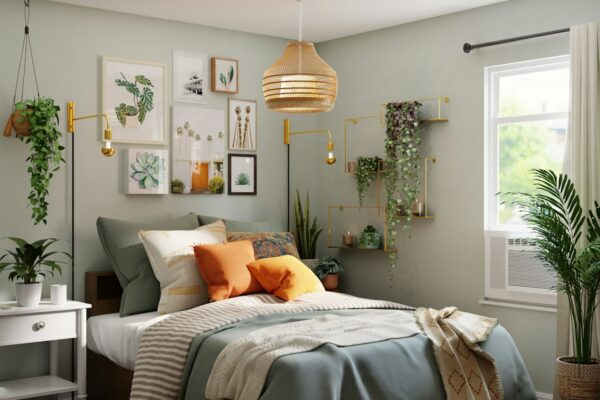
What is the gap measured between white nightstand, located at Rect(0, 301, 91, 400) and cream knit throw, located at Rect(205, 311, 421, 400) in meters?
1.33

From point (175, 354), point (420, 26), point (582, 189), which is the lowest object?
point (175, 354)

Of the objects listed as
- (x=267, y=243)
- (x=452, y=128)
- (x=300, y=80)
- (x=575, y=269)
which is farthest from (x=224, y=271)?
(x=575, y=269)

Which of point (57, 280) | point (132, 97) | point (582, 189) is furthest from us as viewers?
point (132, 97)

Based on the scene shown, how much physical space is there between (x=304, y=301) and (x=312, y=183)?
193cm

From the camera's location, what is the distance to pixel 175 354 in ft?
12.6

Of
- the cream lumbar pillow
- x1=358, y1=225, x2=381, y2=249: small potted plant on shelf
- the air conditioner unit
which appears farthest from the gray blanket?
x1=358, y1=225, x2=381, y2=249: small potted plant on shelf

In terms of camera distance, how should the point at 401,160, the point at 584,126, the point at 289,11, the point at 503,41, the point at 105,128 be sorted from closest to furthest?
the point at 584,126 → the point at 503,41 → the point at 105,128 → the point at 289,11 → the point at 401,160

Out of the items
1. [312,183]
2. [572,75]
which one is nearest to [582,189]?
[572,75]

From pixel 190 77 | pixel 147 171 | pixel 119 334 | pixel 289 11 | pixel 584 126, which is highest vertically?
pixel 289 11

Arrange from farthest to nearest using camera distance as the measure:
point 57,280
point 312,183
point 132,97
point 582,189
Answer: point 312,183 < point 132,97 < point 57,280 < point 582,189

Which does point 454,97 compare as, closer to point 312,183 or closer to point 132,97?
point 312,183

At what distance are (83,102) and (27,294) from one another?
142 cm

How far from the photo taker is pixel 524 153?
5.06 metres

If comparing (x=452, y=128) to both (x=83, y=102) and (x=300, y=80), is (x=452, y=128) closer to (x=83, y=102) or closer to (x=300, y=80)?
(x=300, y=80)
